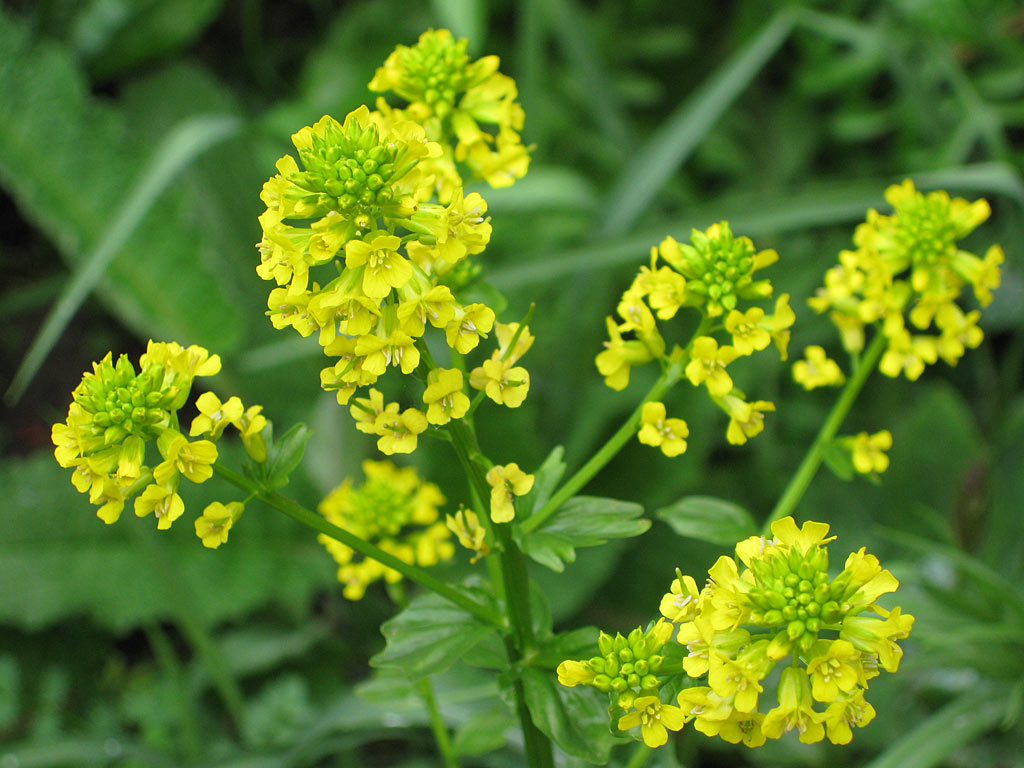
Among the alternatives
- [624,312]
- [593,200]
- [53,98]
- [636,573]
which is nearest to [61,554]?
[53,98]

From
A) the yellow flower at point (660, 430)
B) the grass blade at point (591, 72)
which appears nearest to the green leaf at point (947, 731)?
the yellow flower at point (660, 430)

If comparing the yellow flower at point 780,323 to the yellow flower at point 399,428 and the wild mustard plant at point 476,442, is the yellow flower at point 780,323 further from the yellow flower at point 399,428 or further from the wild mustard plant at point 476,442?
the yellow flower at point 399,428

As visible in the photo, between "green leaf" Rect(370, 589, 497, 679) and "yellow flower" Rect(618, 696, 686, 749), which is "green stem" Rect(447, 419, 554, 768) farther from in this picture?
"yellow flower" Rect(618, 696, 686, 749)

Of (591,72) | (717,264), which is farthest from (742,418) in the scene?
(591,72)

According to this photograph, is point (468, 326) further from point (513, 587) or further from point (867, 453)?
point (867, 453)

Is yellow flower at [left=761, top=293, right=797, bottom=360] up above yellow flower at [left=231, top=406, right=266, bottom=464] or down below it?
above

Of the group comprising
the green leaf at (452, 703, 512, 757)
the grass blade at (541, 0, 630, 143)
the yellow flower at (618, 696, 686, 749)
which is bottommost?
the yellow flower at (618, 696, 686, 749)

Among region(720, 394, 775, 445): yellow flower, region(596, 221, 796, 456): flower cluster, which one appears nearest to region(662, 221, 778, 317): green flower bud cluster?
region(596, 221, 796, 456): flower cluster

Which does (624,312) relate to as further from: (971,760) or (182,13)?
(182,13)
